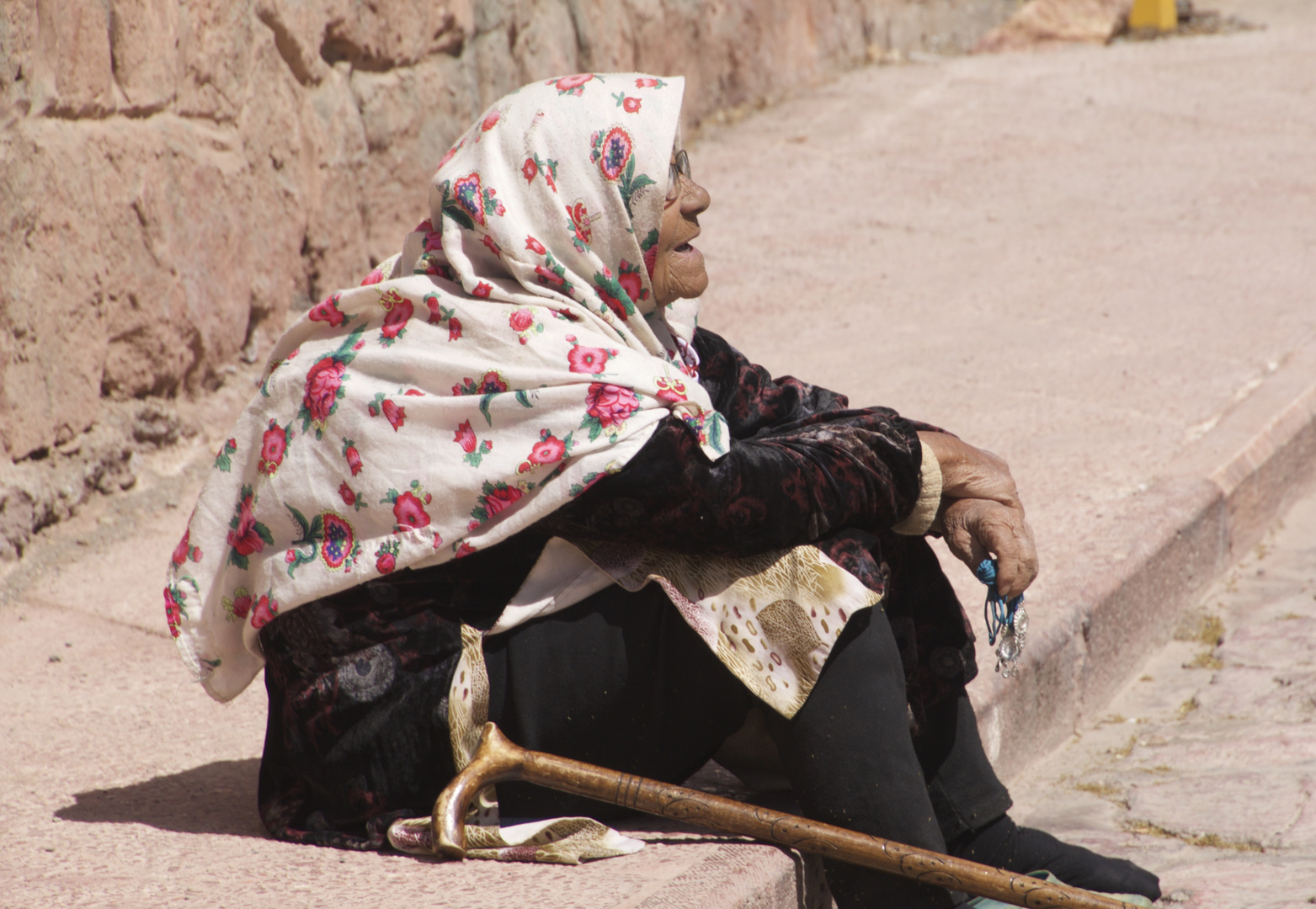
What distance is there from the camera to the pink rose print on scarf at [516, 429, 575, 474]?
180cm

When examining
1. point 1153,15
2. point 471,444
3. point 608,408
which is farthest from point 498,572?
point 1153,15

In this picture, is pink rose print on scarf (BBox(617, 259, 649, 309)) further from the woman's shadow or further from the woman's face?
the woman's shadow

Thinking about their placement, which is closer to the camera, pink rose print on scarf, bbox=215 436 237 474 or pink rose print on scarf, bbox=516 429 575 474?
pink rose print on scarf, bbox=516 429 575 474

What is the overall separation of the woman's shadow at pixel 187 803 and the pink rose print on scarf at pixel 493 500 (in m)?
0.65

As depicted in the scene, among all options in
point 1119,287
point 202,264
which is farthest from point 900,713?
point 1119,287

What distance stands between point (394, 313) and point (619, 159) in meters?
0.39

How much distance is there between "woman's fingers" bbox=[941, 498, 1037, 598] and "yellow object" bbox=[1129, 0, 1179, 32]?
9.50 m

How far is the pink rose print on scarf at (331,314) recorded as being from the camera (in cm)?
201

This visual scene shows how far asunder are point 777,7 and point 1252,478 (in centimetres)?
464

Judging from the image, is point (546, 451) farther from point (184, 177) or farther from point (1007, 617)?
point (184, 177)

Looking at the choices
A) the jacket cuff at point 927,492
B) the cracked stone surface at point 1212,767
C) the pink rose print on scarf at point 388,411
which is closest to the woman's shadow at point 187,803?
the pink rose print on scarf at point 388,411

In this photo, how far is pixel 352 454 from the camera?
1876 millimetres

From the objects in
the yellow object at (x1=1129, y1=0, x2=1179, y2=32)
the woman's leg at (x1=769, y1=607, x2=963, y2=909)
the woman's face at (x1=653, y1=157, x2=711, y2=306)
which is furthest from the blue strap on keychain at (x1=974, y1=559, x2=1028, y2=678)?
the yellow object at (x1=1129, y1=0, x2=1179, y2=32)

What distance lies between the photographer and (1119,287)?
205 inches
